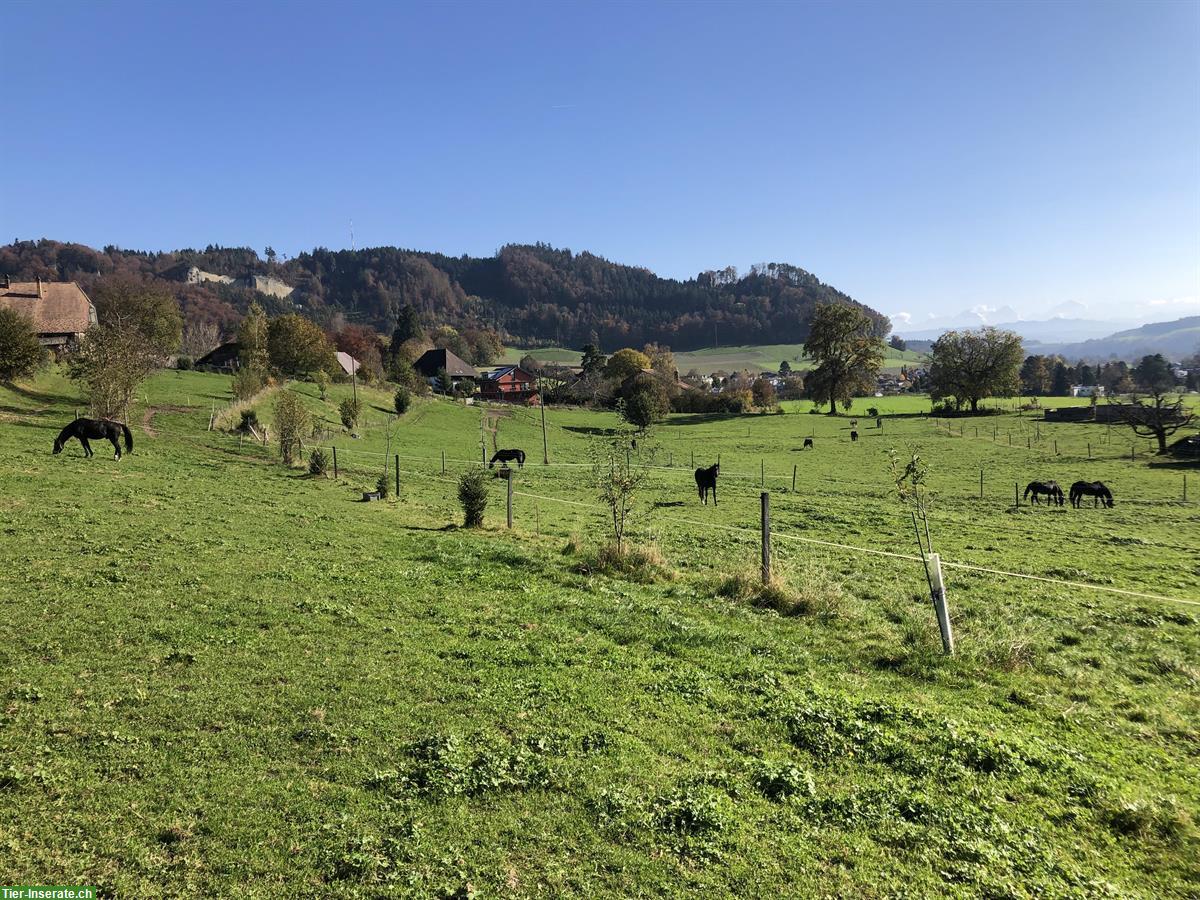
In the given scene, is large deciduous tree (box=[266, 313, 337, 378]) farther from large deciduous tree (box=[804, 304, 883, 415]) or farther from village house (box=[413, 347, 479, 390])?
large deciduous tree (box=[804, 304, 883, 415])

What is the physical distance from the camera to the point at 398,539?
17.4 metres

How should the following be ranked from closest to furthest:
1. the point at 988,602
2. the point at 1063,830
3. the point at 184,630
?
the point at 1063,830 → the point at 184,630 → the point at 988,602

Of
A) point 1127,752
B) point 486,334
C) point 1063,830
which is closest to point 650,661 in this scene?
point 1063,830

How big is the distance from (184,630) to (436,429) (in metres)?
50.1

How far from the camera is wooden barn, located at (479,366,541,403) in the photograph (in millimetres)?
108775

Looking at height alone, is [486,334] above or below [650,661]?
above

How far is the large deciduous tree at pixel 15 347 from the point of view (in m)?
37.3

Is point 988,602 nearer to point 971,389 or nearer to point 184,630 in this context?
point 184,630

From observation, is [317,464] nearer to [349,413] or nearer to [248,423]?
[248,423]

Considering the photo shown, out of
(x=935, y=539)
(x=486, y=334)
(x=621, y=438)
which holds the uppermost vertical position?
(x=486, y=334)

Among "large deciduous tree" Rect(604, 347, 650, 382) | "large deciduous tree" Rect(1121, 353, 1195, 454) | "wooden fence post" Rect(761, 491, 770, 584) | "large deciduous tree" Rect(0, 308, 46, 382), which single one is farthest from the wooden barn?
"wooden fence post" Rect(761, 491, 770, 584)

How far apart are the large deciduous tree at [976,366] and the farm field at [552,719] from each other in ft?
276

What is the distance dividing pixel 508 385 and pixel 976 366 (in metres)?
76.9

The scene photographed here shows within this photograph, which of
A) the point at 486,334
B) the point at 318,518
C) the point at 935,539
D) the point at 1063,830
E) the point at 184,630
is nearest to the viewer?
the point at 1063,830
